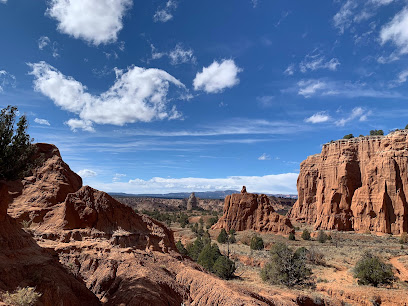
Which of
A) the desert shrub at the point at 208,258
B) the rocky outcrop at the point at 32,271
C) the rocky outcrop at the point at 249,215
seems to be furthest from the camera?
the rocky outcrop at the point at 249,215

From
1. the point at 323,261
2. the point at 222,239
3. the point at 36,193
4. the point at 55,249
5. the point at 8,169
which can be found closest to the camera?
the point at 8,169

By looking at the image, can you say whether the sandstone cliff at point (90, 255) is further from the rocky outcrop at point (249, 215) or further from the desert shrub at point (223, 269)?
the rocky outcrop at point (249, 215)

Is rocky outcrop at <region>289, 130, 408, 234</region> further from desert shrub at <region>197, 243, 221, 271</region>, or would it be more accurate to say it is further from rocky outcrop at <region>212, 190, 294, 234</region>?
desert shrub at <region>197, 243, 221, 271</region>

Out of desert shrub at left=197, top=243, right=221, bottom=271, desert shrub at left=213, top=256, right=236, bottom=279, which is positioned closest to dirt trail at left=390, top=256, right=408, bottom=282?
desert shrub at left=213, top=256, right=236, bottom=279

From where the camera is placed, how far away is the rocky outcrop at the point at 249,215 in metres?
57.7

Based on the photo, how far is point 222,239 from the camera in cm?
5194

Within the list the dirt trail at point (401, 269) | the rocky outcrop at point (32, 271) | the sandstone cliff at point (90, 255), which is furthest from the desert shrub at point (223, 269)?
the rocky outcrop at point (32, 271)

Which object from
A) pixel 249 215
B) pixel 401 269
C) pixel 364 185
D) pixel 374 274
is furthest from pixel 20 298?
pixel 364 185

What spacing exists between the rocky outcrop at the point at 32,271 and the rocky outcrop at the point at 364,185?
64860 millimetres

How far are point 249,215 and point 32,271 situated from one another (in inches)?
2174

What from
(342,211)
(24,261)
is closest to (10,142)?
(24,261)

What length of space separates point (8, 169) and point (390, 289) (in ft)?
94.1

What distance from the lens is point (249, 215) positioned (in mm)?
60750

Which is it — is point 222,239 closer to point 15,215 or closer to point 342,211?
point 342,211
